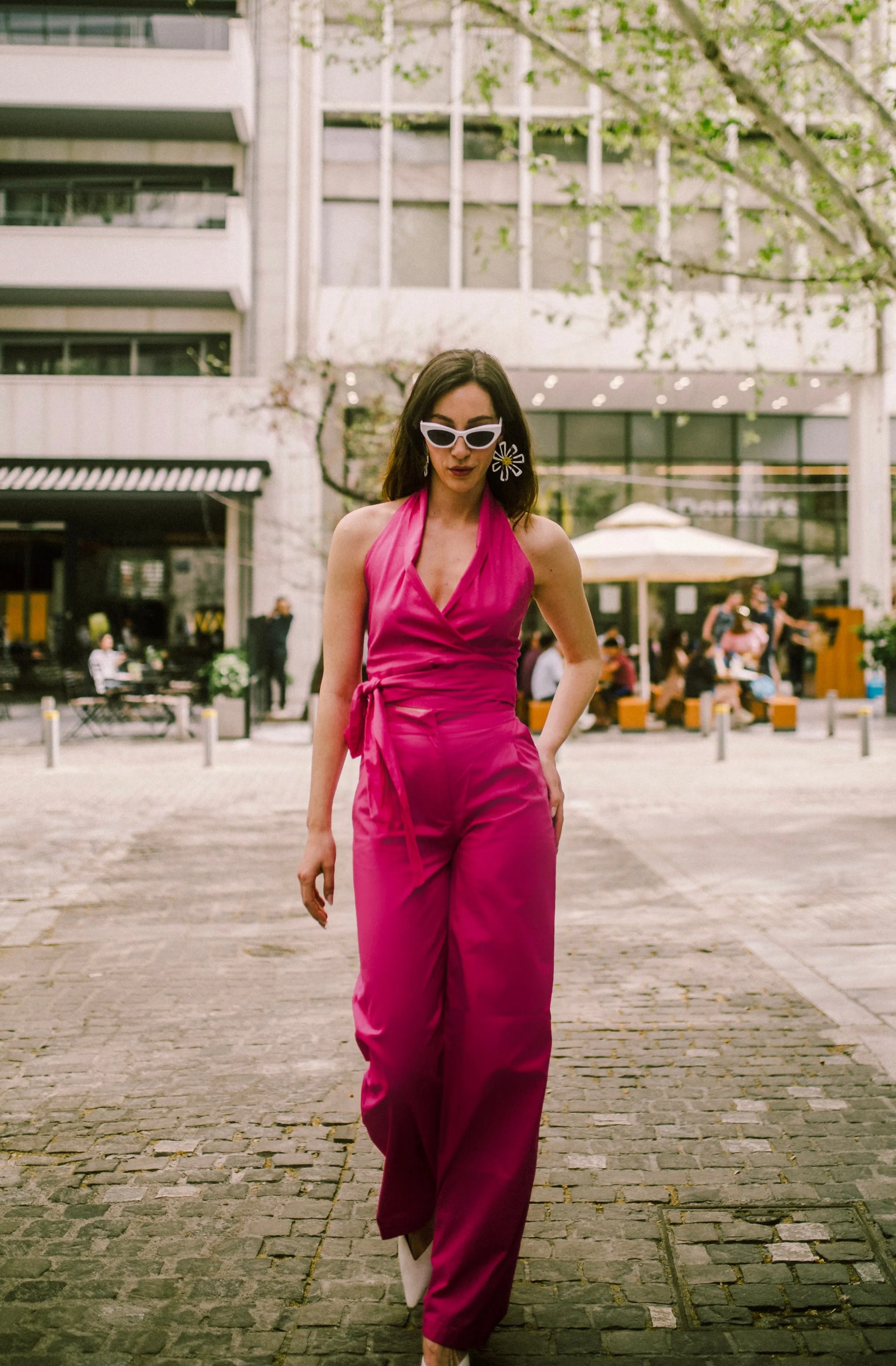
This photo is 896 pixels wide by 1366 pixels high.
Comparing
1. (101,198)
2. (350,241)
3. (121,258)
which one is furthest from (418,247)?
(101,198)

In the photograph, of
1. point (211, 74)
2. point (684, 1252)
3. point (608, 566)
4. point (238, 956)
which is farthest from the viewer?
point (211, 74)

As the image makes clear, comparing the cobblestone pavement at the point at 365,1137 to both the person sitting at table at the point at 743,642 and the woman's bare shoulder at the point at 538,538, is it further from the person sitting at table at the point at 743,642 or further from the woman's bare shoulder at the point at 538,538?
the person sitting at table at the point at 743,642

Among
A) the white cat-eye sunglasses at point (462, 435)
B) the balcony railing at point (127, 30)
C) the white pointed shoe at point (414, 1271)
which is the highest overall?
the balcony railing at point (127, 30)

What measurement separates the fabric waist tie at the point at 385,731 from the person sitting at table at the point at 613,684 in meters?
16.7

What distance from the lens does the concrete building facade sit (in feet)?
78.3

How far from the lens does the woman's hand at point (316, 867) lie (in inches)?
110

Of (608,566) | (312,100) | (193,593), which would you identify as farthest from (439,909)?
(312,100)

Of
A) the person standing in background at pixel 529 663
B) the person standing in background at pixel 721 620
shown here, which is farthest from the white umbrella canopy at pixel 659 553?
the person standing in background at pixel 529 663

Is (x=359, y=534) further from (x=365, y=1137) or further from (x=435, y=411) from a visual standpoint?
(x=365, y=1137)

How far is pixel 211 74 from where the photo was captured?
2362 cm

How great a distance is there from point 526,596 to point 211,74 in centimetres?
2395

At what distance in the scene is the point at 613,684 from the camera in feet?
63.8

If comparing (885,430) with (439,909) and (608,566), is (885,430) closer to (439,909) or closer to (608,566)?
(608,566)

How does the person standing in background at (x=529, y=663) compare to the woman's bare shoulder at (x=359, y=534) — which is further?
the person standing in background at (x=529, y=663)
